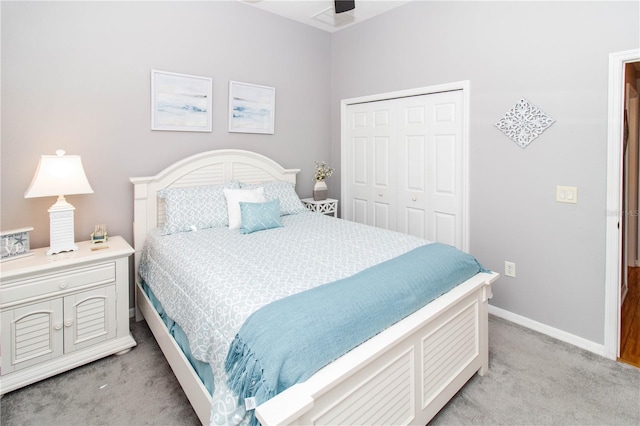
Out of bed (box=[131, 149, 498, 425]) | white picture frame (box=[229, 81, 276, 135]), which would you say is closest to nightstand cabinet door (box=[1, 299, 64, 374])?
bed (box=[131, 149, 498, 425])

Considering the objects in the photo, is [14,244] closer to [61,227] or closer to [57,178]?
[61,227]

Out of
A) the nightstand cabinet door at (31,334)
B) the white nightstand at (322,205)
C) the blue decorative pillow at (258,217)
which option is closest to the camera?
the nightstand cabinet door at (31,334)

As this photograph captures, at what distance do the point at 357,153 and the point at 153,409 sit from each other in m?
3.11

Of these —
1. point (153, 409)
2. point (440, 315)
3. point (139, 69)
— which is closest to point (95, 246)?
point (153, 409)

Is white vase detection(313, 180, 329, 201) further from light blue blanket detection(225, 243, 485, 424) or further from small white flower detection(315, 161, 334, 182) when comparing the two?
light blue blanket detection(225, 243, 485, 424)

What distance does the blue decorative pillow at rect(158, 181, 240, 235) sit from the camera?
2.70m

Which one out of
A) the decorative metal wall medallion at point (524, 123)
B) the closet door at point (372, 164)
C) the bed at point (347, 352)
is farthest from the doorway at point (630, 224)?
the closet door at point (372, 164)

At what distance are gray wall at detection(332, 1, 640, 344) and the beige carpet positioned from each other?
0.45m

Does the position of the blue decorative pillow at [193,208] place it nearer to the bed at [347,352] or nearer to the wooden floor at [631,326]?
the bed at [347,352]

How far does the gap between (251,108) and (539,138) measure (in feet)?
8.43

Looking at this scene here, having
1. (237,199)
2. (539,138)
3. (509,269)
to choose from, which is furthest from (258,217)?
(539,138)

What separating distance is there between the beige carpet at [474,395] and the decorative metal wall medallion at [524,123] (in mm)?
1563

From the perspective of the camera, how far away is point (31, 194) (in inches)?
84.5

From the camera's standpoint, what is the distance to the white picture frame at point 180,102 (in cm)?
291
